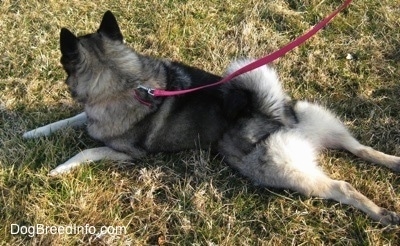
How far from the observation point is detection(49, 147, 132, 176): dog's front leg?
3188 mm

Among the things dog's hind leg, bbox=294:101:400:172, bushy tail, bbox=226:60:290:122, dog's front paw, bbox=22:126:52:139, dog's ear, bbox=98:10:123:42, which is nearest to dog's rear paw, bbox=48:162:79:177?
dog's front paw, bbox=22:126:52:139

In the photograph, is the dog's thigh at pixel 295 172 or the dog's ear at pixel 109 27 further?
the dog's ear at pixel 109 27

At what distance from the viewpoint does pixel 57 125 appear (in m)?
3.54

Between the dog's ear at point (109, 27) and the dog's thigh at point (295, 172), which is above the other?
the dog's ear at point (109, 27)

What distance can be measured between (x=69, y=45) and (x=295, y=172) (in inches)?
74.0

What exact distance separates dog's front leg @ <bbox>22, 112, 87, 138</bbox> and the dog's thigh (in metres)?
A: 1.56

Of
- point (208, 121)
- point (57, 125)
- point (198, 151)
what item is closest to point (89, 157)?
point (57, 125)

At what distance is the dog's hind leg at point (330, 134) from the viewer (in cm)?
324

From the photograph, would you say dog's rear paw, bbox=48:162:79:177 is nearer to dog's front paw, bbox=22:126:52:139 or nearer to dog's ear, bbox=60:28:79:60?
dog's front paw, bbox=22:126:52:139

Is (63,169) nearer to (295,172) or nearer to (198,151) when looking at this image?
(198,151)

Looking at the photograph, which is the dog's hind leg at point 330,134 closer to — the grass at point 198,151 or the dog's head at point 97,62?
the grass at point 198,151

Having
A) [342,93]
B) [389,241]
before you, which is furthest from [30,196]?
[342,93]

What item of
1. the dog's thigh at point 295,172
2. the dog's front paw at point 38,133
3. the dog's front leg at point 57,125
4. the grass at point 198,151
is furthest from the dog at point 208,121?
the dog's front paw at point 38,133

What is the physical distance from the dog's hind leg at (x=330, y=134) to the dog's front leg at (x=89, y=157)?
1494 millimetres
